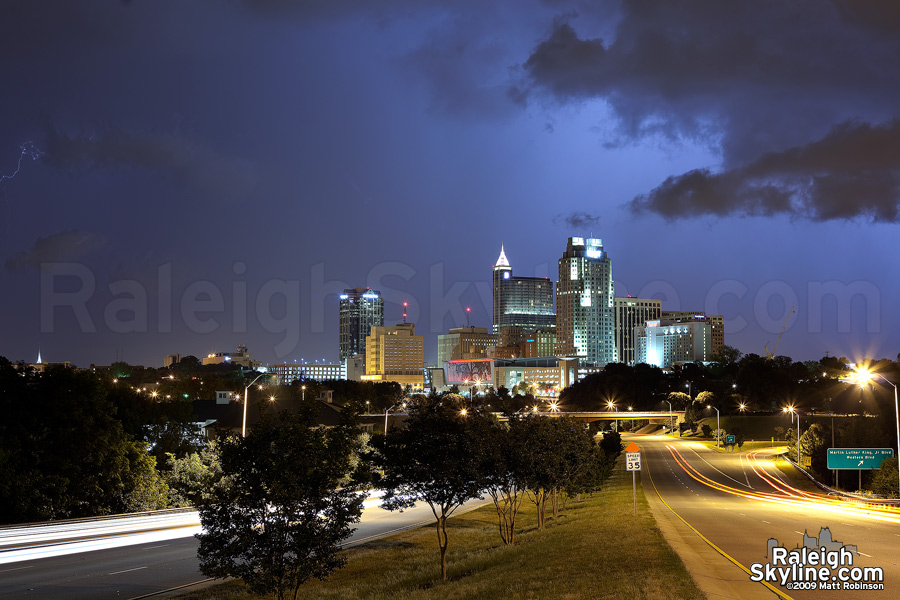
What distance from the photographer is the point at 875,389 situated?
127 meters

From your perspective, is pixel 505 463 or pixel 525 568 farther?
pixel 505 463

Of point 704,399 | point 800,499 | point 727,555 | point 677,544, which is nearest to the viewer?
point 727,555

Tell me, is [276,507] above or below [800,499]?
above

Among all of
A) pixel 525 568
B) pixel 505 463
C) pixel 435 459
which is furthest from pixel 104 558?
pixel 525 568

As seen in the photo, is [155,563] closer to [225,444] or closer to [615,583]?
[225,444]

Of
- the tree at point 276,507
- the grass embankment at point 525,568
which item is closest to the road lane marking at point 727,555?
the grass embankment at point 525,568

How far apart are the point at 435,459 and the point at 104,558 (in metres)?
15.6

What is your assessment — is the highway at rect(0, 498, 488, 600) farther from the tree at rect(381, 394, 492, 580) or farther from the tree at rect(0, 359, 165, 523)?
the tree at rect(0, 359, 165, 523)

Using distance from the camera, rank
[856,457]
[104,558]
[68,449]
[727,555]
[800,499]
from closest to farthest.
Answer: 1. [727,555]
2. [104,558]
3. [68,449]
4. [856,457]
5. [800,499]

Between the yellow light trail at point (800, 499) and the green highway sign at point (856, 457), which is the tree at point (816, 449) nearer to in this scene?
the yellow light trail at point (800, 499)

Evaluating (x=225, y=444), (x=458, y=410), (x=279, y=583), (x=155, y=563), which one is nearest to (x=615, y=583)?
(x=279, y=583)

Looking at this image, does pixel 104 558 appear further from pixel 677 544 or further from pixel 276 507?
pixel 677 544

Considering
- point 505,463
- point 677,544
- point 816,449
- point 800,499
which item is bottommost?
point 800,499

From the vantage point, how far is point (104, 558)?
115 ft
